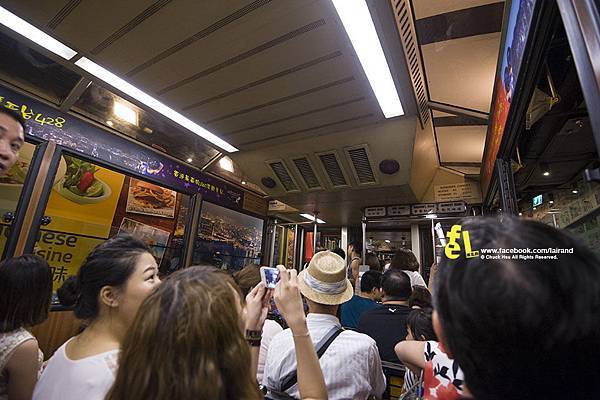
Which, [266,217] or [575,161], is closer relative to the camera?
[575,161]

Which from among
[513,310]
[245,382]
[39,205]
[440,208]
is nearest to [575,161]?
[513,310]

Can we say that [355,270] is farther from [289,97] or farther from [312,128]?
[289,97]

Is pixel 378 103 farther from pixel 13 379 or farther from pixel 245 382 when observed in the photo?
pixel 13 379

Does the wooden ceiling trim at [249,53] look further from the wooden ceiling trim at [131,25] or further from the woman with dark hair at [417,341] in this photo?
the woman with dark hair at [417,341]

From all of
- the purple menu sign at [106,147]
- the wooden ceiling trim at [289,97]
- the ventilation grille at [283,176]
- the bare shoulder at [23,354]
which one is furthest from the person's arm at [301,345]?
the ventilation grille at [283,176]

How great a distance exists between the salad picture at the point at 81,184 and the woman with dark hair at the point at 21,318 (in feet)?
5.22

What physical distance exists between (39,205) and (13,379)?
144 cm

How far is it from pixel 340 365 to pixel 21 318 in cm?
163

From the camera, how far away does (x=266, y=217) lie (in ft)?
15.1

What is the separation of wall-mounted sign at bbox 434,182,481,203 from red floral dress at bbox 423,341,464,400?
323 centimetres

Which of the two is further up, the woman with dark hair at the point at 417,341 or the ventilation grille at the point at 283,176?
the ventilation grille at the point at 283,176

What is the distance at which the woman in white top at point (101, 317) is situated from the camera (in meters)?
0.91

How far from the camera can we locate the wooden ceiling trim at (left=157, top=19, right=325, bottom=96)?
5.27 feet

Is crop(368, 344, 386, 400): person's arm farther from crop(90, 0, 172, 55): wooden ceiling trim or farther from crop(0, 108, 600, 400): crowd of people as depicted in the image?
crop(90, 0, 172, 55): wooden ceiling trim
